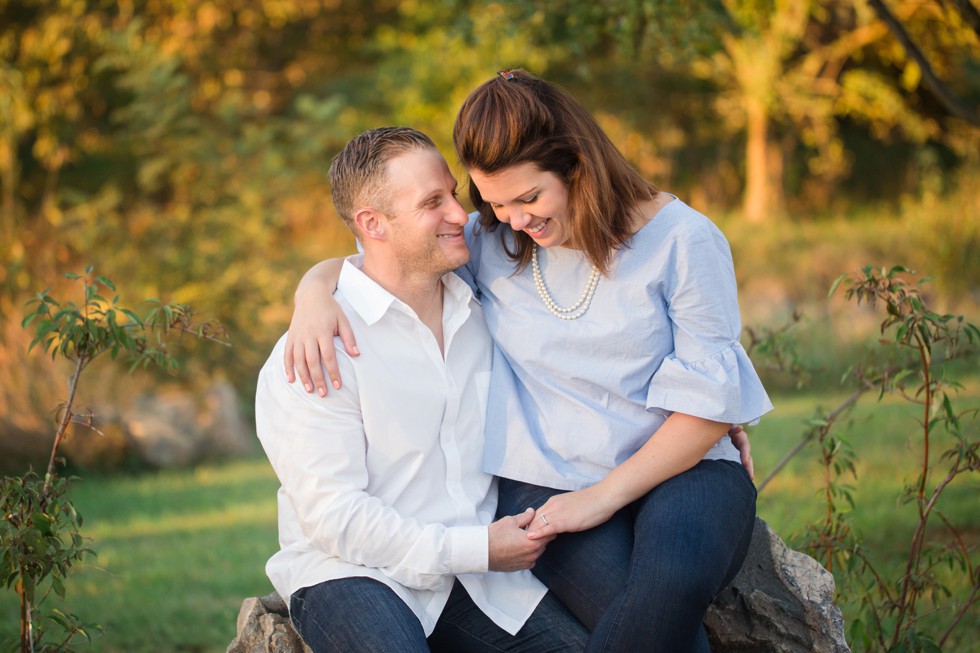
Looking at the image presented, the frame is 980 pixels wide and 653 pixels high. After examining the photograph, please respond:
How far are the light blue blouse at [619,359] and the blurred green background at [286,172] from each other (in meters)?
0.65

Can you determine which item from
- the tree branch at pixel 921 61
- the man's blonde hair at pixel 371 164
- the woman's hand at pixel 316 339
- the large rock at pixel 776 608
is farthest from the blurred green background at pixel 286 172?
the large rock at pixel 776 608

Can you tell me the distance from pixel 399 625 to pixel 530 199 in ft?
3.44

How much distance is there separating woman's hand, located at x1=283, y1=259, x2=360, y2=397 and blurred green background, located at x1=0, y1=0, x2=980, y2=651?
699mm

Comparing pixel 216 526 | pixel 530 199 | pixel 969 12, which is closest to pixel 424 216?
pixel 530 199

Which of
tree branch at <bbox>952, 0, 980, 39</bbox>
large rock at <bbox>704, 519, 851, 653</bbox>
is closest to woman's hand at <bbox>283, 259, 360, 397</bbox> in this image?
large rock at <bbox>704, 519, 851, 653</bbox>

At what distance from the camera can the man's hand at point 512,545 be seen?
2.32 m

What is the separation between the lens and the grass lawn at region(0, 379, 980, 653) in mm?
3975

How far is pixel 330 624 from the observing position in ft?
7.29

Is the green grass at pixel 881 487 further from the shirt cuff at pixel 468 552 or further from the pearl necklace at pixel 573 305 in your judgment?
the shirt cuff at pixel 468 552

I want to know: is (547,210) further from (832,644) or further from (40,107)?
(40,107)

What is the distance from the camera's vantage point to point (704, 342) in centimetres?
236

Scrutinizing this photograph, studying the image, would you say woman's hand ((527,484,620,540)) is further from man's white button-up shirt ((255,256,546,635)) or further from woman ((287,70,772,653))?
man's white button-up shirt ((255,256,546,635))

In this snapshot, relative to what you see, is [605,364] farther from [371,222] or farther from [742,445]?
[371,222]

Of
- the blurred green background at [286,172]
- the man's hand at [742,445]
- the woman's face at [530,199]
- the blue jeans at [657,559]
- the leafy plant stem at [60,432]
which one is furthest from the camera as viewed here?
the blurred green background at [286,172]
